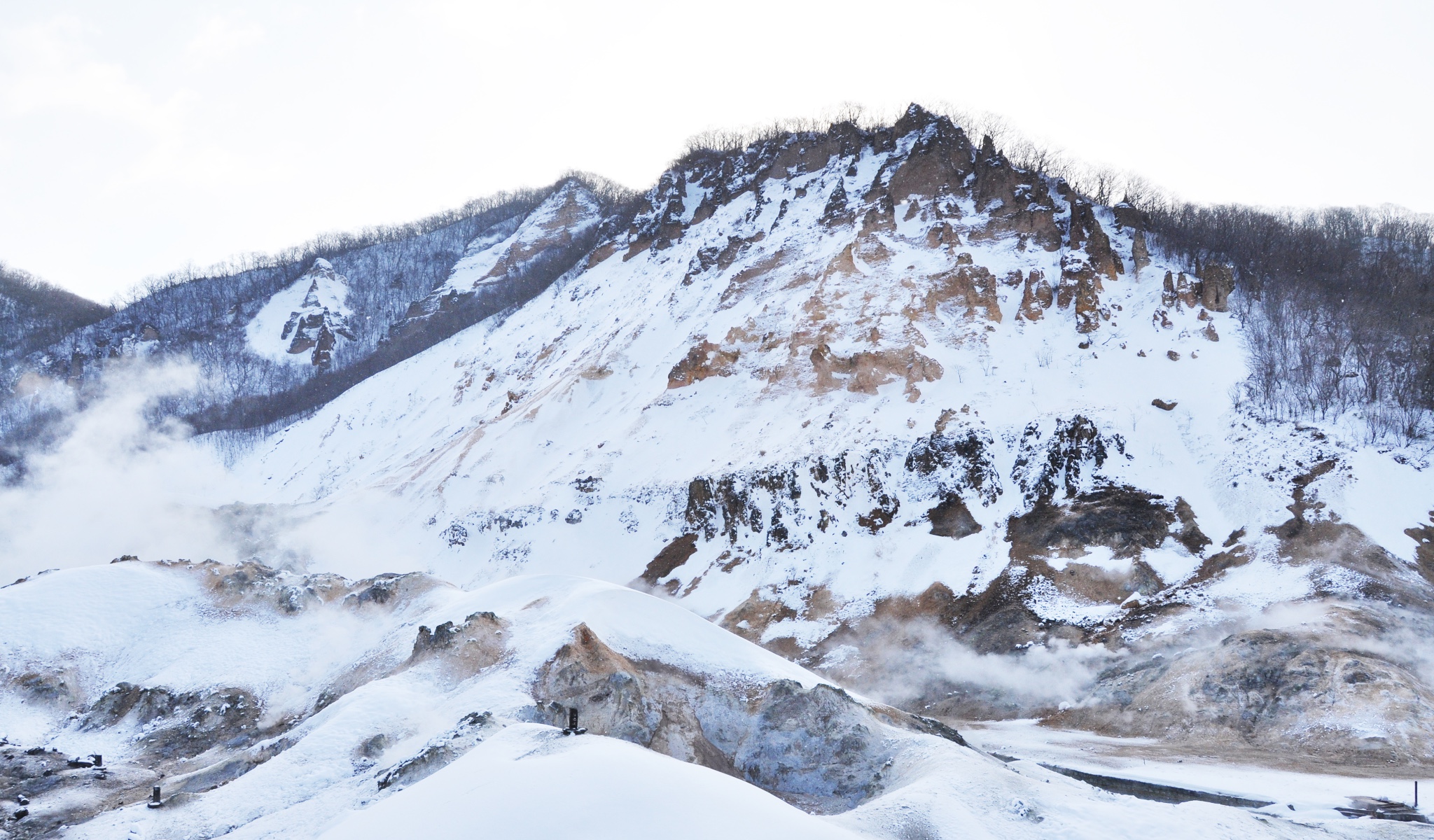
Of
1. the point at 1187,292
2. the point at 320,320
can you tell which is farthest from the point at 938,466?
the point at 320,320

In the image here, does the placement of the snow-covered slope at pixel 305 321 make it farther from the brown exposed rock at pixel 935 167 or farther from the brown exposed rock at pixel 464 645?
the brown exposed rock at pixel 464 645

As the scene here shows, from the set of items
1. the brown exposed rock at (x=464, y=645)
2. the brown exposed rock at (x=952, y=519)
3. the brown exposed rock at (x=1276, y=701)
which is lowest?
the brown exposed rock at (x=1276, y=701)

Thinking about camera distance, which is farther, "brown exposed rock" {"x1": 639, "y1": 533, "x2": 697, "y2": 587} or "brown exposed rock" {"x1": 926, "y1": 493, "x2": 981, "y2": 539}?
"brown exposed rock" {"x1": 639, "y1": 533, "x2": 697, "y2": 587}

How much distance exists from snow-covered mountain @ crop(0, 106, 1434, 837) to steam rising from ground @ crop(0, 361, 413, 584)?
219 centimetres

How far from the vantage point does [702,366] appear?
6138 cm

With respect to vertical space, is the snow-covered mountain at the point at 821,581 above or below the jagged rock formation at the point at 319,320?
below

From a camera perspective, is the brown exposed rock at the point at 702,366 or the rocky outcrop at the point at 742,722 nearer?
the rocky outcrop at the point at 742,722

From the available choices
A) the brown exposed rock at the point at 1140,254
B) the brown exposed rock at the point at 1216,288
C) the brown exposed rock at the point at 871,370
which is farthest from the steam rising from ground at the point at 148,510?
the brown exposed rock at the point at 1216,288

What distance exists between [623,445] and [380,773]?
1551 inches

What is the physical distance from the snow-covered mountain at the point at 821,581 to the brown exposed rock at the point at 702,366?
0.73 feet

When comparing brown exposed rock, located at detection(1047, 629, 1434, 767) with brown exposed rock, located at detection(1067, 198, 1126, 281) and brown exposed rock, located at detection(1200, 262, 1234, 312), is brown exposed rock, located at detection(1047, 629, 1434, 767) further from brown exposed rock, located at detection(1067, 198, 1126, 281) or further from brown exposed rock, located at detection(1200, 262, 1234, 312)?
brown exposed rock, located at detection(1067, 198, 1126, 281)

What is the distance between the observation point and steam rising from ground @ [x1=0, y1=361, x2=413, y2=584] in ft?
203

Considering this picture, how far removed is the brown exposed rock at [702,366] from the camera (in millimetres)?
61031

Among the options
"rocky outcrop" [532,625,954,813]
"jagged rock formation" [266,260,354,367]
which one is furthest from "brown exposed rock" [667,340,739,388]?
"jagged rock formation" [266,260,354,367]
